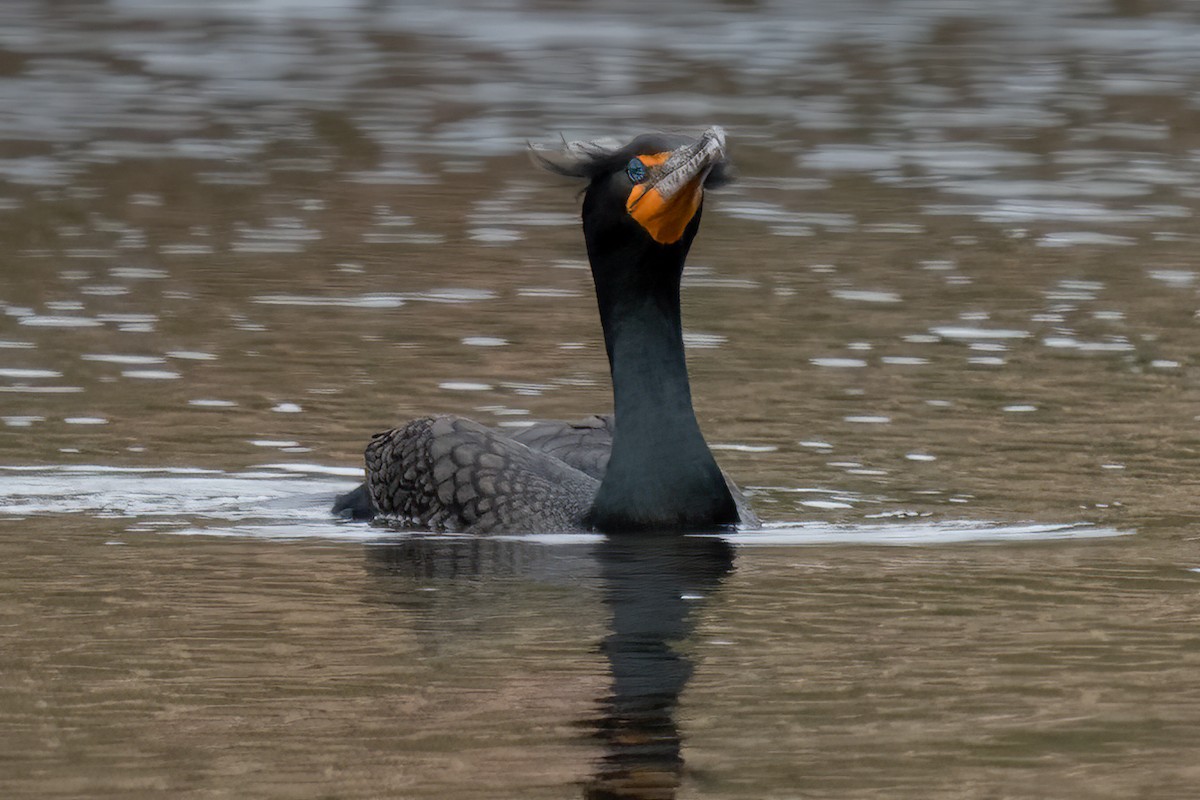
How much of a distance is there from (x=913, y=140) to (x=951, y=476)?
12532 millimetres

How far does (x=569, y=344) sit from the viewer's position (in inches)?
582

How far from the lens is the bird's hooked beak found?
9.92m

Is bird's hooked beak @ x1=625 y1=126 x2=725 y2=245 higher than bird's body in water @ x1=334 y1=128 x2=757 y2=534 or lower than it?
higher

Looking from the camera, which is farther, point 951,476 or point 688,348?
point 688,348

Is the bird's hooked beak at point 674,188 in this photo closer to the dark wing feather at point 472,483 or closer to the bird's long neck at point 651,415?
the bird's long neck at point 651,415

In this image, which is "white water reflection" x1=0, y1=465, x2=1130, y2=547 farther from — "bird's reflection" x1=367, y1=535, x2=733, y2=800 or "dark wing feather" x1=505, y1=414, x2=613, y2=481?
"dark wing feather" x1=505, y1=414, x2=613, y2=481

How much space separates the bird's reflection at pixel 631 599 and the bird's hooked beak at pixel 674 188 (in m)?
1.25

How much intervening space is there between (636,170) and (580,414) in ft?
9.70

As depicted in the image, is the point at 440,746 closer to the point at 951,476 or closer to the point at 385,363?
the point at 951,476

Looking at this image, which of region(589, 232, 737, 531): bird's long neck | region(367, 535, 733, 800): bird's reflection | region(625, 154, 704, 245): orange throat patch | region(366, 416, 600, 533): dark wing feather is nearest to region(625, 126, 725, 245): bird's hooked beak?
region(625, 154, 704, 245): orange throat patch

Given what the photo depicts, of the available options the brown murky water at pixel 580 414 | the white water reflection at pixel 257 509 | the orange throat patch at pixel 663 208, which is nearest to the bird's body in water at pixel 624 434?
the orange throat patch at pixel 663 208

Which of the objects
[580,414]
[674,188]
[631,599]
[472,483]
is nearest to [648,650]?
[631,599]

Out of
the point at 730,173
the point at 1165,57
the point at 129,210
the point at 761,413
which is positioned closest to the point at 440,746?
the point at 730,173

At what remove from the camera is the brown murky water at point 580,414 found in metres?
7.18
